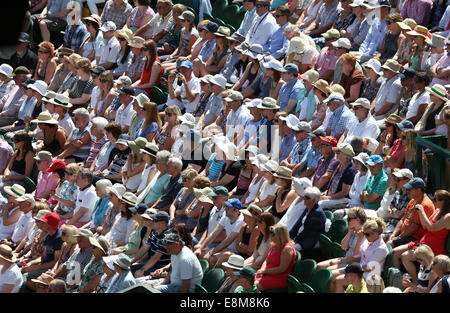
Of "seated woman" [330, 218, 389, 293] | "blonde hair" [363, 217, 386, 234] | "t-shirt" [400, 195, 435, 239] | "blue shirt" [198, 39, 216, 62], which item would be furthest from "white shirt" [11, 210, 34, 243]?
"t-shirt" [400, 195, 435, 239]

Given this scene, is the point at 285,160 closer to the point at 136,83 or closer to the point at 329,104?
the point at 329,104

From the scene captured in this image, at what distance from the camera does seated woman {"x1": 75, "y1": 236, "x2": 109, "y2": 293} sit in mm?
7988

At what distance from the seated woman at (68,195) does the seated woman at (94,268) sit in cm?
160

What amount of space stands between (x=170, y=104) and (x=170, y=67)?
1.08 meters

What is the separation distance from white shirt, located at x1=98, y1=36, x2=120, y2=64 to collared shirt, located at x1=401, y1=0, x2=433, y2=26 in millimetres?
4706

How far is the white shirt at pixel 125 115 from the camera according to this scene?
36.2 ft

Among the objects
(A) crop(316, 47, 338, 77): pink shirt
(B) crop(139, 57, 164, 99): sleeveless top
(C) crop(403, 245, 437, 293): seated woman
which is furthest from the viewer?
(B) crop(139, 57, 164, 99): sleeveless top

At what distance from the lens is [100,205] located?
932 centimetres

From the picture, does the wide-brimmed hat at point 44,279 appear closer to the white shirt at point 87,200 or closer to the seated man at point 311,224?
the white shirt at point 87,200

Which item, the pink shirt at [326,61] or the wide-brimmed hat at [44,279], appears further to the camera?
the pink shirt at [326,61]

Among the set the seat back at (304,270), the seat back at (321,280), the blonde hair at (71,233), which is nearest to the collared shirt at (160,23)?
the blonde hair at (71,233)

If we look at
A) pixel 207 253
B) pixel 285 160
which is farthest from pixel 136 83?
pixel 207 253

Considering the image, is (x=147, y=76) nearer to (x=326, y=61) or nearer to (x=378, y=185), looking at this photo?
(x=326, y=61)

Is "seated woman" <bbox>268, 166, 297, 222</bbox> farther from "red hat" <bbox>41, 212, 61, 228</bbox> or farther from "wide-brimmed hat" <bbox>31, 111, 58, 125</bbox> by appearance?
"wide-brimmed hat" <bbox>31, 111, 58, 125</bbox>
